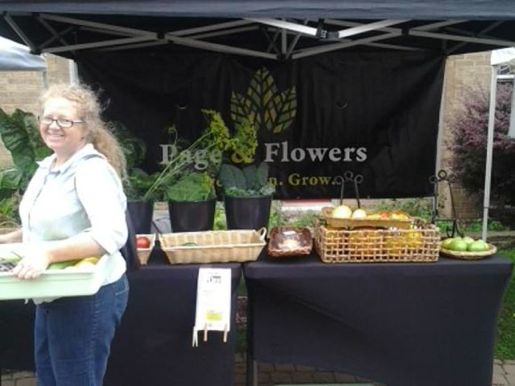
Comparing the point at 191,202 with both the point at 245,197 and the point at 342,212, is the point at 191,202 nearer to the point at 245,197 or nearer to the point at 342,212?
the point at 245,197

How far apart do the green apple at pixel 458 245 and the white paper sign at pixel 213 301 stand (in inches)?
44.5

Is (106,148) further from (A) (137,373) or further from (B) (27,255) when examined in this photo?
(A) (137,373)

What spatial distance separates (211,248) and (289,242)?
40 cm

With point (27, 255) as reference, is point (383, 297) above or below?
below

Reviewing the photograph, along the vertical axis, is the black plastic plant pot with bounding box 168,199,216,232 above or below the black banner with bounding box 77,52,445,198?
below

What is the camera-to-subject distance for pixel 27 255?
65.1 inches

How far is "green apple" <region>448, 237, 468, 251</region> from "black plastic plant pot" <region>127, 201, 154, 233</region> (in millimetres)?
1557

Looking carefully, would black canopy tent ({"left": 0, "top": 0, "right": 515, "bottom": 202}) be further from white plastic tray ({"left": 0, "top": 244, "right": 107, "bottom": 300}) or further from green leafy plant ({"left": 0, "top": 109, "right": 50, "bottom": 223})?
white plastic tray ({"left": 0, "top": 244, "right": 107, "bottom": 300})

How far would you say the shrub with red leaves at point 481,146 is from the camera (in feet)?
20.8

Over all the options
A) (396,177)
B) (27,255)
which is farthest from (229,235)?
(396,177)

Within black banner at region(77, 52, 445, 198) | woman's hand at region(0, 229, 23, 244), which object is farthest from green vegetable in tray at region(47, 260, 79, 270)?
black banner at region(77, 52, 445, 198)

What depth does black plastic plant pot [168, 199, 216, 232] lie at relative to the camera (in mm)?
2945

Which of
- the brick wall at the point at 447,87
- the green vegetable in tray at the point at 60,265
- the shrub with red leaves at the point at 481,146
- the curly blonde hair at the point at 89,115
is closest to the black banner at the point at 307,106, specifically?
the curly blonde hair at the point at 89,115

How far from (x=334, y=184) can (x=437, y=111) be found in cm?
93
